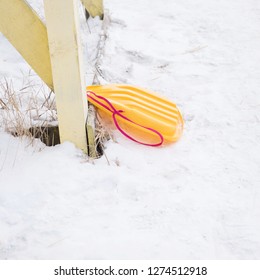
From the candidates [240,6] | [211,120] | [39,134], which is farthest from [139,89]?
[240,6]

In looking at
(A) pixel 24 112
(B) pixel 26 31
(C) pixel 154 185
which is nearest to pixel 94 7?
(A) pixel 24 112

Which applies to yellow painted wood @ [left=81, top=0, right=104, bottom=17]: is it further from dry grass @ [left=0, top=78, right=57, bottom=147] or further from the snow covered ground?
dry grass @ [left=0, top=78, right=57, bottom=147]

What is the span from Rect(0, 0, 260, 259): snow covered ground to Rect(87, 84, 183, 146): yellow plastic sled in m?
0.07

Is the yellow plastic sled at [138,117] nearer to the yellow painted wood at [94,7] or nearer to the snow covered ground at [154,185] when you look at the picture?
the snow covered ground at [154,185]

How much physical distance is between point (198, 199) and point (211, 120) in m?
0.79

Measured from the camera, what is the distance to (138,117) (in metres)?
2.73

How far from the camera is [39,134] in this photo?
2.60 metres

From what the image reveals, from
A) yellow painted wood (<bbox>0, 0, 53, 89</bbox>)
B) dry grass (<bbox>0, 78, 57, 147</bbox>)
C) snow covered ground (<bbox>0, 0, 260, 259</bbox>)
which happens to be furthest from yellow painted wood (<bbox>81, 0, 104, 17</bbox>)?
yellow painted wood (<bbox>0, 0, 53, 89</bbox>)

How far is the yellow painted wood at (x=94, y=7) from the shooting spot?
164 inches

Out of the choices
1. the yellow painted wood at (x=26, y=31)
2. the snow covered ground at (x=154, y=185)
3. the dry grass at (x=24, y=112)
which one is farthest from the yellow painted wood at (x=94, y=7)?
the yellow painted wood at (x=26, y=31)

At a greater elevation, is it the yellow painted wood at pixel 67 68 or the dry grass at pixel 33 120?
the yellow painted wood at pixel 67 68

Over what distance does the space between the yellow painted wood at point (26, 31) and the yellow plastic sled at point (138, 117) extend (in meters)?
0.40

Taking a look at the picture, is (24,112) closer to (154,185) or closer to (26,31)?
(26,31)

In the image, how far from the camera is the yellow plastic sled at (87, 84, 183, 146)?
2705 millimetres
